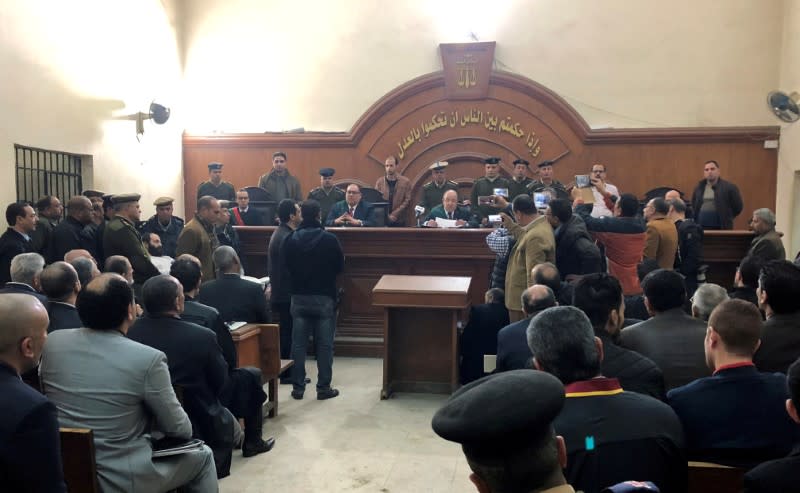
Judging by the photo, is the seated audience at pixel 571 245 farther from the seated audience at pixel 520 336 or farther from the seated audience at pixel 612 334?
the seated audience at pixel 612 334

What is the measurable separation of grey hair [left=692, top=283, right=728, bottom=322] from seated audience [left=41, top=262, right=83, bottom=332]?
2.99 metres

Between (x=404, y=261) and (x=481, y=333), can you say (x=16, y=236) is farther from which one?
(x=481, y=333)

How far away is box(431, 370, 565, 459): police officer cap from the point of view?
1043mm

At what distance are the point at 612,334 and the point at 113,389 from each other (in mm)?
1890

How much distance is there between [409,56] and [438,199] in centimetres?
242

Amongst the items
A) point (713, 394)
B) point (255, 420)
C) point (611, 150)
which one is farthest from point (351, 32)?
point (713, 394)

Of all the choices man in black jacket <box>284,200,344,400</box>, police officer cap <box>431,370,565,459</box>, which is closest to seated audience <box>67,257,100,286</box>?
man in black jacket <box>284,200,344,400</box>

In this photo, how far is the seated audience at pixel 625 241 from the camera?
506 cm

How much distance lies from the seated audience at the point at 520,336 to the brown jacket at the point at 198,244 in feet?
10.3

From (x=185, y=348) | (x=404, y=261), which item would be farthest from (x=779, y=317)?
(x=404, y=261)

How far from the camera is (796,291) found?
2748 millimetres

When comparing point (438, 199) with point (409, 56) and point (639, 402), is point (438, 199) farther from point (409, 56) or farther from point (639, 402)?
point (639, 402)

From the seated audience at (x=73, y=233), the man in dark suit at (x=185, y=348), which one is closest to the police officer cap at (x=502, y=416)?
the man in dark suit at (x=185, y=348)

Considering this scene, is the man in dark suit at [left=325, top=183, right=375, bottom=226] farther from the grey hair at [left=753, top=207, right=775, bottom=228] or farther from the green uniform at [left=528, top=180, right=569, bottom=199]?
the grey hair at [left=753, top=207, right=775, bottom=228]
